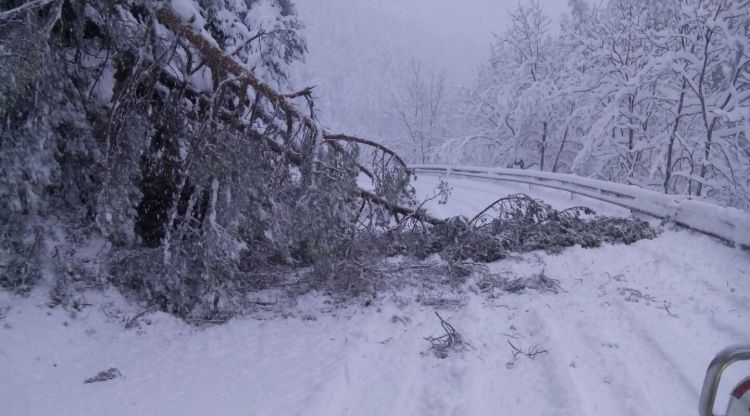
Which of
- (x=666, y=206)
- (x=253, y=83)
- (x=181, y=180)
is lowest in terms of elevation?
(x=666, y=206)

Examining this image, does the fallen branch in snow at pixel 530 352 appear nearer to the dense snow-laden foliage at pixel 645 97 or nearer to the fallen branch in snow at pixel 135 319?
Answer: the fallen branch in snow at pixel 135 319

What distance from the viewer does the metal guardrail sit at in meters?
6.79

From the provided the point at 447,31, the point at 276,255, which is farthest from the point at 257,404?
the point at 447,31

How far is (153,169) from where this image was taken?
604cm

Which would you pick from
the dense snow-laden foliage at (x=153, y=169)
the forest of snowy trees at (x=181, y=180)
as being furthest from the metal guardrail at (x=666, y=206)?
the dense snow-laden foliage at (x=153, y=169)

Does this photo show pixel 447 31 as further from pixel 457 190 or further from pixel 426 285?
pixel 426 285

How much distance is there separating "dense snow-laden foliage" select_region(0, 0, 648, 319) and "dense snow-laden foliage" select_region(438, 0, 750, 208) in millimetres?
11126

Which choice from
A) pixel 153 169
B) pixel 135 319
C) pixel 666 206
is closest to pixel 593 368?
pixel 135 319

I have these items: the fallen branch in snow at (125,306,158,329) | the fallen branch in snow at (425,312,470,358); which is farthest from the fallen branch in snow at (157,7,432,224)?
the fallen branch in snow at (425,312,470,358)

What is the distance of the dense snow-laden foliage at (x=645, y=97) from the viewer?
12.2 meters

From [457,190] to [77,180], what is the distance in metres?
13.2

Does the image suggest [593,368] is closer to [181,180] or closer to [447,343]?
[447,343]

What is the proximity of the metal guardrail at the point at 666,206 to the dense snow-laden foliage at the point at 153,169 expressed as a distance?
3.51 metres

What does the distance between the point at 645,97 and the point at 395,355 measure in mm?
13432
